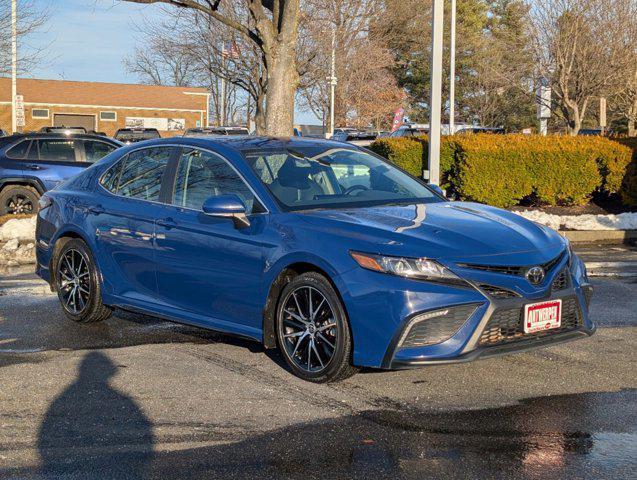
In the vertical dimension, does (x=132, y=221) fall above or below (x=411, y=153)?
below

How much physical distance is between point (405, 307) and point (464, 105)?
189ft

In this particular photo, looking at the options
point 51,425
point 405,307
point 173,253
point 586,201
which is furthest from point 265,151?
point 586,201

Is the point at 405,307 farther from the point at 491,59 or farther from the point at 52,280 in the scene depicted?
the point at 491,59

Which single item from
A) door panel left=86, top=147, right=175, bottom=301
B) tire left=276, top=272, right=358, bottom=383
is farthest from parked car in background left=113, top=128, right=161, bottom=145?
tire left=276, top=272, right=358, bottom=383

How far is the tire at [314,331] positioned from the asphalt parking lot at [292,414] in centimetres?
13

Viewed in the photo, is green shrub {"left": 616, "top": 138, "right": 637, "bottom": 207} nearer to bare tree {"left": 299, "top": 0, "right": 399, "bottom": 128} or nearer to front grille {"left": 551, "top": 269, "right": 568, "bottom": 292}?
front grille {"left": 551, "top": 269, "right": 568, "bottom": 292}

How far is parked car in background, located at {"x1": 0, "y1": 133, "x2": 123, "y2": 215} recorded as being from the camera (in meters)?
16.7

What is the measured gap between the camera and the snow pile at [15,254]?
12469 mm

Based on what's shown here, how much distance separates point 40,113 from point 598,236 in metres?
57.7

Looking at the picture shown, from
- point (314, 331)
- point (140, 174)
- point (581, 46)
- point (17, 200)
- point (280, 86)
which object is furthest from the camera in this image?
point (581, 46)

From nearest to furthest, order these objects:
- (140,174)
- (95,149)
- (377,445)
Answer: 1. (377,445)
2. (140,174)
3. (95,149)

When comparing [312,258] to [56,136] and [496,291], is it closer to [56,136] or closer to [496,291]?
[496,291]

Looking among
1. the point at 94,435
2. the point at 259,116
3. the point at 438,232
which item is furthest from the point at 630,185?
the point at 259,116

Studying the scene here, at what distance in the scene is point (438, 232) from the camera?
18.8ft
